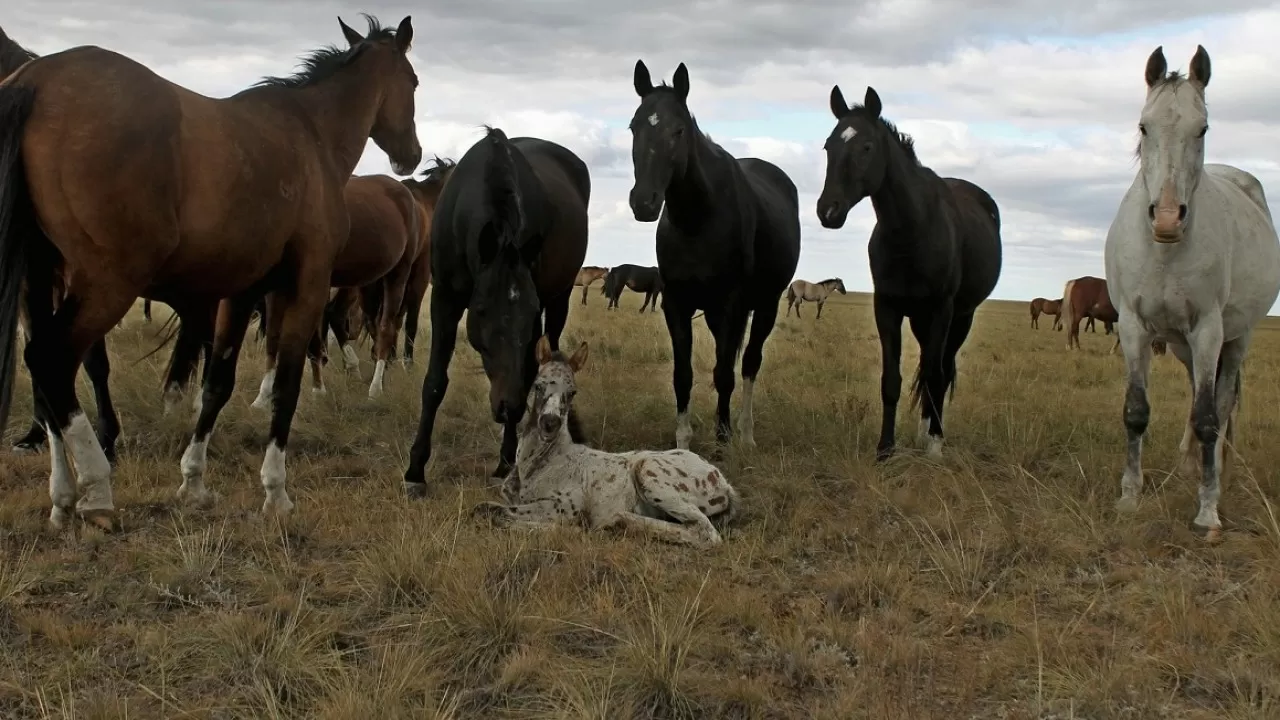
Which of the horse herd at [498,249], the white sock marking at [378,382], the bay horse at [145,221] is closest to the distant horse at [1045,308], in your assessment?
the horse herd at [498,249]

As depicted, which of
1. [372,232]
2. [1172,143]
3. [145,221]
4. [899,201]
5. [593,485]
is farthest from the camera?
[372,232]

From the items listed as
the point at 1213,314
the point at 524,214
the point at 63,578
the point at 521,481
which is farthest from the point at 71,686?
the point at 1213,314

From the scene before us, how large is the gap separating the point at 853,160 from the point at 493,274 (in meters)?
2.92

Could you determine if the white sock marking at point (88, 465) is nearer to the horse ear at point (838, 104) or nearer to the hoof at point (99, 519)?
the hoof at point (99, 519)

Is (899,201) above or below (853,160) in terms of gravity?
below

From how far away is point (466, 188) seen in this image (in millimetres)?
5762

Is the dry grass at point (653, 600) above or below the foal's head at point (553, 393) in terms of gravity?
below

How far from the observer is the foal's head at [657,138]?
6.28 metres

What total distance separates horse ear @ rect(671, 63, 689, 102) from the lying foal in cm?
239

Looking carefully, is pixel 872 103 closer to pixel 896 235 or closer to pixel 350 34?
pixel 896 235

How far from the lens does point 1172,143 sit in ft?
16.1

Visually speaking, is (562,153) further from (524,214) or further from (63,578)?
(63,578)

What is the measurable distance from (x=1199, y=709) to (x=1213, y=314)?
9.79 feet

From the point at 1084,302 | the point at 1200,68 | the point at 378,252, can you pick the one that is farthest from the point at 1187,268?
the point at 1084,302
